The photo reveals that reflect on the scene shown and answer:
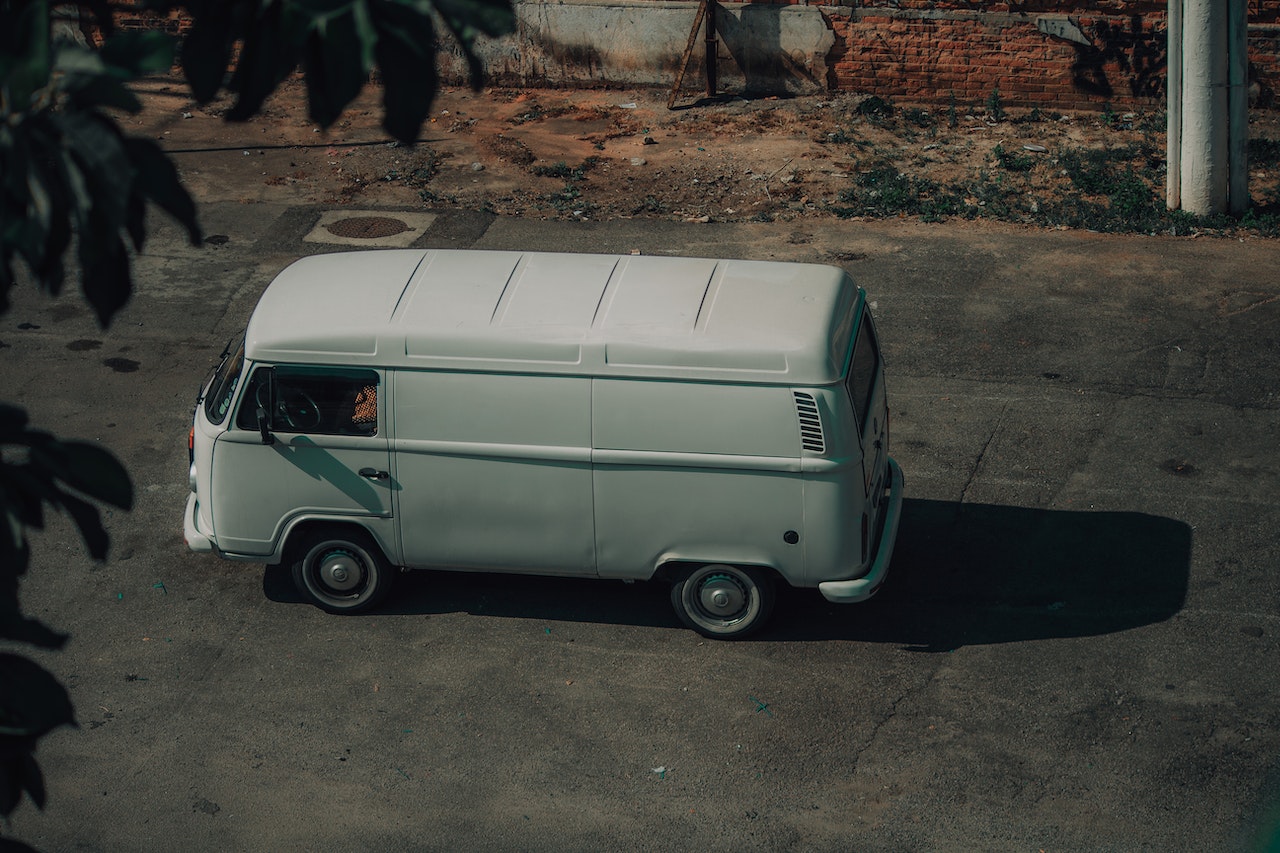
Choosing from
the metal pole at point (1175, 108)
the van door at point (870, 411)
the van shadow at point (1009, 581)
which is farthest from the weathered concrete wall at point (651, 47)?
the van door at point (870, 411)

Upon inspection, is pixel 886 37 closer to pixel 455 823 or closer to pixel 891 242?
pixel 891 242

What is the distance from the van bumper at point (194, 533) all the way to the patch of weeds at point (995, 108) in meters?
12.1

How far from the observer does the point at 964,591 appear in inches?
341

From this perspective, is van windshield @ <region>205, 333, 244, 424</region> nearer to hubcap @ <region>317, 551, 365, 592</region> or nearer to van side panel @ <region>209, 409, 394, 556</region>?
van side panel @ <region>209, 409, 394, 556</region>

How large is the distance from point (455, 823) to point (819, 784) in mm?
1888

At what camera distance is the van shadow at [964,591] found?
832 cm

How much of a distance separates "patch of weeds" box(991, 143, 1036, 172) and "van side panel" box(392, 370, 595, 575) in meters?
9.72

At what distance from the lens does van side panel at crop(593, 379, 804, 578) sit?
24.7 ft

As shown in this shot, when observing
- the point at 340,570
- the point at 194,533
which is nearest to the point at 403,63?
the point at 340,570

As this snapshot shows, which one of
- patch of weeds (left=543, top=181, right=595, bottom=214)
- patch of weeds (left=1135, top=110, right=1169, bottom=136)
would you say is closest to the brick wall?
patch of weeds (left=1135, top=110, right=1169, bottom=136)

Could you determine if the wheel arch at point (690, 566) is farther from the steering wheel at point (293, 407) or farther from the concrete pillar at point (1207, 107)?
the concrete pillar at point (1207, 107)

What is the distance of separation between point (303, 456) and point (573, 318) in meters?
1.80

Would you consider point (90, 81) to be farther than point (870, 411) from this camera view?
No

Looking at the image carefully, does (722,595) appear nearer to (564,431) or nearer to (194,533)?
(564,431)
